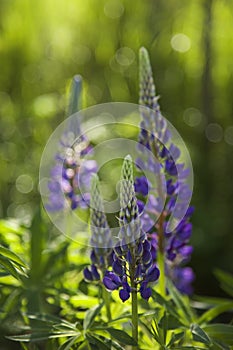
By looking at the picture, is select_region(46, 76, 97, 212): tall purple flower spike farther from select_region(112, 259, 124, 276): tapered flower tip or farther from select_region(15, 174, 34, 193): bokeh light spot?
select_region(15, 174, 34, 193): bokeh light spot

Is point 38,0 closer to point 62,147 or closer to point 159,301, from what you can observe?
point 62,147

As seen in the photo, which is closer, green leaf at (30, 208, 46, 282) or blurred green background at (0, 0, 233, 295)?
green leaf at (30, 208, 46, 282)

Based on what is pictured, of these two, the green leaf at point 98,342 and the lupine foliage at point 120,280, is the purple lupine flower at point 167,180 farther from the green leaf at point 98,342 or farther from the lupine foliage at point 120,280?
the green leaf at point 98,342

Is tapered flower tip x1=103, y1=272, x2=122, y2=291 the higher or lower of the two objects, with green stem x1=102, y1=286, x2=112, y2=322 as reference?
higher

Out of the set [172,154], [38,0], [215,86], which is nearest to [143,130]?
[172,154]

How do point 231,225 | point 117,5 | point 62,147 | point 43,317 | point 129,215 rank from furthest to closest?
point 117,5 → point 231,225 → point 62,147 → point 43,317 → point 129,215

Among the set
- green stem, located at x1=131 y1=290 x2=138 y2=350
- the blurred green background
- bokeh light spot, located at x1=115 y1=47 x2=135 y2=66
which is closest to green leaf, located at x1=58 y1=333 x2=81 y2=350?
green stem, located at x1=131 y1=290 x2=138 y2=350

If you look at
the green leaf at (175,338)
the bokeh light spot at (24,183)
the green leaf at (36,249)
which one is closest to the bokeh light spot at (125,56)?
the bokeh light spot at (24,183)
